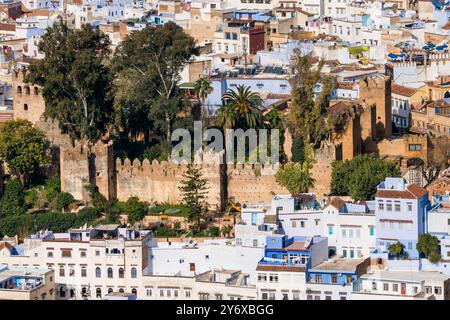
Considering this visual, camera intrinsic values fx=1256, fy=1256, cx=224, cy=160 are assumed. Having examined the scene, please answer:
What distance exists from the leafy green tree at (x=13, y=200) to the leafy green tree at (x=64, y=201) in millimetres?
752

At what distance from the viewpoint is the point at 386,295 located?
57.2 ft

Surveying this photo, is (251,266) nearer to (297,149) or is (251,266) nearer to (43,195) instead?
(297,149)

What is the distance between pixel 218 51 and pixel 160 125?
41.9 ft

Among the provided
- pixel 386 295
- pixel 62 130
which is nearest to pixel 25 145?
pixel 62 130

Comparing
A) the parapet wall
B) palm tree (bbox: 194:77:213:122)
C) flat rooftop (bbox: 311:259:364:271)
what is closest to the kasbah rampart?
the parapet wall

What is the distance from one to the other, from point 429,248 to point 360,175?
7.85ft

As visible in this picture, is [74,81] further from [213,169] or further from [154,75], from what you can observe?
[213,169]

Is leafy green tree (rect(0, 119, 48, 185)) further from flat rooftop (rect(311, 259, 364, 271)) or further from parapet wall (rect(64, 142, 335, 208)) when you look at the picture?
flat rooftop (rect(311, 259, 364, 271))

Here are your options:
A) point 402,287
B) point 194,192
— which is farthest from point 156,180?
point 402,287

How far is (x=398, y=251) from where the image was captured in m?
19.6

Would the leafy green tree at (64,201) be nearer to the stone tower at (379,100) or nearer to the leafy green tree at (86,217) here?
the leafy green tree at (86,217)

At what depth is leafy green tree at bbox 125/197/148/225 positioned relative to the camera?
22.0m

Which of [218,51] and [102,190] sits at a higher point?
[218,51]

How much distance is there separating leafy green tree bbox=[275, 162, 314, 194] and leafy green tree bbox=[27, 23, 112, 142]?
3.81m
